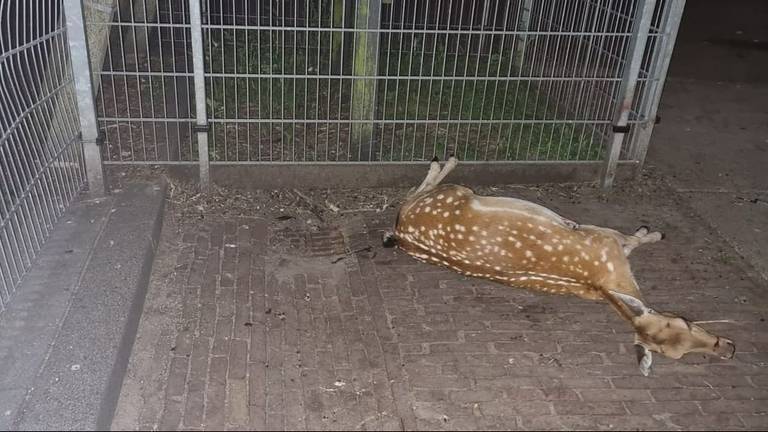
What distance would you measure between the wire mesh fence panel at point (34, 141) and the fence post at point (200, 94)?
35.5 inches

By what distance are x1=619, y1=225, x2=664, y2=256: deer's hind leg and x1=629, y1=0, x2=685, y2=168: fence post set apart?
3.56 feet

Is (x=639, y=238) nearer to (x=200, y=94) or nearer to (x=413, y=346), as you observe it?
(x=413, y=346)

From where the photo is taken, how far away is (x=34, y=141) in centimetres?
489

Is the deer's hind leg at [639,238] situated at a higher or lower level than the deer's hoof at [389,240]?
higher

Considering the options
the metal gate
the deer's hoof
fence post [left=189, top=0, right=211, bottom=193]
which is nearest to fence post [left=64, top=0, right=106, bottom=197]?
the metal gate

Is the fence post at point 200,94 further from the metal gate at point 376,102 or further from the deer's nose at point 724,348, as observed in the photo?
the deer's nose at point 724,348

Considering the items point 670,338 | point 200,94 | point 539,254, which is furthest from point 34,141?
point 670,338

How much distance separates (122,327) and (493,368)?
2194mm

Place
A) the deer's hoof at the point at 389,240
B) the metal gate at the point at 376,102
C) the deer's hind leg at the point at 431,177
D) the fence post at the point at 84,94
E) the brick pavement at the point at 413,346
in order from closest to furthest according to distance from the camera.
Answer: the brick pavement at the point at 413,346, the fence post at the point at 84,94, the deer's hoof at the point at 389,240, the deer's hind leg at the point at 431,177, the metal gate at the point at 376,102

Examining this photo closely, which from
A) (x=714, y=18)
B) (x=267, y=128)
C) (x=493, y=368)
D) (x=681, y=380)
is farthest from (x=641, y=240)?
(x=714, y=18)

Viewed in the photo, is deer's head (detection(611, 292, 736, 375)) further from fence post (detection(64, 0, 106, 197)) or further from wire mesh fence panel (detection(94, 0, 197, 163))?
fence post (detection(64, 0, 106, 197))

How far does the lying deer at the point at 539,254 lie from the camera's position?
14.2 ft

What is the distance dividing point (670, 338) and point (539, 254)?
3.05 ft

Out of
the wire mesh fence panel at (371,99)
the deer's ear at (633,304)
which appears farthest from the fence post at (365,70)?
the deer's ear at (633,304)
